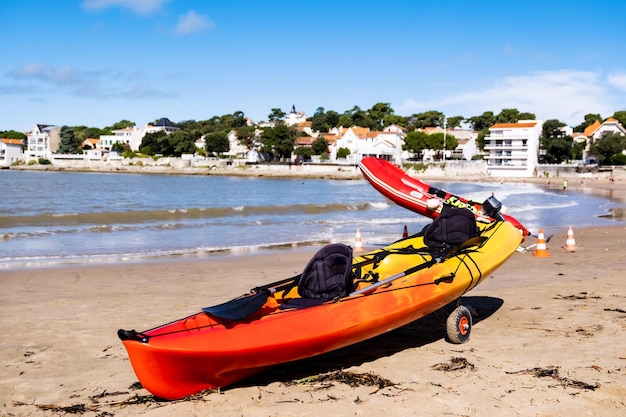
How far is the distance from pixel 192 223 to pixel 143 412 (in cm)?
2044

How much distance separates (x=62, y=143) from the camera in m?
133

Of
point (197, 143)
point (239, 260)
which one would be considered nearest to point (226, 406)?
point (239, 260)

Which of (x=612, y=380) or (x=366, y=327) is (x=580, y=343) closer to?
(x=612, y=380)

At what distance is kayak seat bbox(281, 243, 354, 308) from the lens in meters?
6.67

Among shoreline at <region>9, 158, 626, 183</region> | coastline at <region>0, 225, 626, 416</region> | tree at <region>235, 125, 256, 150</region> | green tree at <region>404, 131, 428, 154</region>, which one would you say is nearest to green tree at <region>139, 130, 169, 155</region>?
shoreline at <region>9, 158, 626, 183</region>

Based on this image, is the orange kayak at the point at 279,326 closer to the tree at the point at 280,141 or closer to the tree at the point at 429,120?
the tree at the point at 280,141

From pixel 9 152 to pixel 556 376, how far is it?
146m

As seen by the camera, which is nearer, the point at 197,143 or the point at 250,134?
the point at 250,134

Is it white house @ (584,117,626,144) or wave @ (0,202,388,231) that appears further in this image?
white house @ (584,117,626,144)

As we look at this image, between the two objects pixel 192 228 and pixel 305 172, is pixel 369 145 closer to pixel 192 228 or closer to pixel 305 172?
pixel 305 172

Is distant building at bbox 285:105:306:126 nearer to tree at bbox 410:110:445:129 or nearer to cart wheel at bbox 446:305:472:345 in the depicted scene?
tree at bbox 410:110:445:129

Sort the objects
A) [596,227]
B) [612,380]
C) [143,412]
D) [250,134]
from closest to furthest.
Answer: [143,412] < [612,380] < [596,227] < [250,134]

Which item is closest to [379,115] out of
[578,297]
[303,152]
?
[303,152]

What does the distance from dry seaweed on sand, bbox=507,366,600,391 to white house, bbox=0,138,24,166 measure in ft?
467
